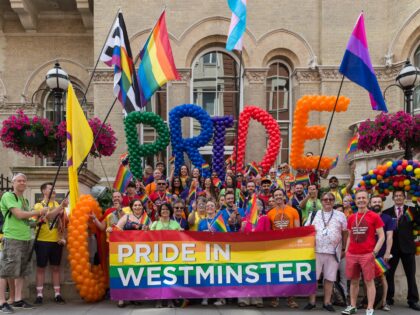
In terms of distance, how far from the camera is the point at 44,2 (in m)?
18.4

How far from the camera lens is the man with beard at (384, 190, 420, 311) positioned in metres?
7.62

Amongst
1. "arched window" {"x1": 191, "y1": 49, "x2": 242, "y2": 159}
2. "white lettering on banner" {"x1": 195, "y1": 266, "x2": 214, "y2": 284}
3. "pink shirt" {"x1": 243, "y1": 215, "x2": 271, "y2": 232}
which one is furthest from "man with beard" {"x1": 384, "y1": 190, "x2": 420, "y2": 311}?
"arched window" {"x1": 191, "y1": 49, "x2": 242, "y2": 159}

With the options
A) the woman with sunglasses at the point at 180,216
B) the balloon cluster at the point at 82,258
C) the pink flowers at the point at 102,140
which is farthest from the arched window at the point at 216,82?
the balloon cluster at the point at 82,258

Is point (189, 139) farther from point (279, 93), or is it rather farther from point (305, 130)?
point (279, 93)

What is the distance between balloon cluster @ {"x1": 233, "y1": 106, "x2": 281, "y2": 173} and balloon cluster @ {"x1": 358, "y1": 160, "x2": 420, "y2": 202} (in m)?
4.28

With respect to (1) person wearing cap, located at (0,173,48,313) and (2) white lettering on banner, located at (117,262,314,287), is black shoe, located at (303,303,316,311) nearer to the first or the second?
(2) white lettering on banner, located at (117,262,314,287)

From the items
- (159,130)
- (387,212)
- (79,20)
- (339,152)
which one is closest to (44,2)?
(79,20)

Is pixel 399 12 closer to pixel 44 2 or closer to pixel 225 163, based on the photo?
pixel 225 163

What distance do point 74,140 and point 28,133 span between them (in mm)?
2978

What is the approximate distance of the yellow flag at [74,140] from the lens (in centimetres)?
798

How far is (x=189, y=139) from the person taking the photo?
487 inches

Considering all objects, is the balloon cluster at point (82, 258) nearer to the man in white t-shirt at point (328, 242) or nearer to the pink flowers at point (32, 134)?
the pink flowers at point (32, 134)

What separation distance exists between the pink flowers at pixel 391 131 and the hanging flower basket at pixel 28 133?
24.0 ft

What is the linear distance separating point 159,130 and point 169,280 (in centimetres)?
534
